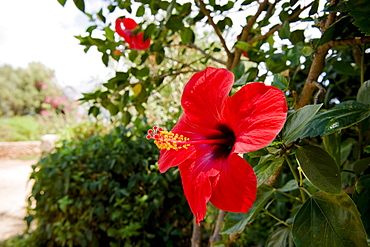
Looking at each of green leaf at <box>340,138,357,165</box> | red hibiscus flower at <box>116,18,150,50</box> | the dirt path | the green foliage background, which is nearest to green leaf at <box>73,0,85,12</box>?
the green foliage background

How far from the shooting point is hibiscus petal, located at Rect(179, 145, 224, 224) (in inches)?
12.5

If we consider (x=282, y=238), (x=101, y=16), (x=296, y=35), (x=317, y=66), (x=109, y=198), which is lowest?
(x=109, y=198)

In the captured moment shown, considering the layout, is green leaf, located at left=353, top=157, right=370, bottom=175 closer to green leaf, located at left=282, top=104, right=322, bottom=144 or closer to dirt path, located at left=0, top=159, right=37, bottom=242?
green leaf, located at left=282, top=104, right=322, bottom=144

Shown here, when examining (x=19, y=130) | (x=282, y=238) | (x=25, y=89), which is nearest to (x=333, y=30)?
(x=282, y=238)

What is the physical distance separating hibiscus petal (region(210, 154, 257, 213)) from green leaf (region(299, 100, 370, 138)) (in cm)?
11

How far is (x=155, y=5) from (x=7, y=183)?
5277mm

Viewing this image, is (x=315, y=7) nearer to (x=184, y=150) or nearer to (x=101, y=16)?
(x=184, y=150)

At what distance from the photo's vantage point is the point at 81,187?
1.65 meters

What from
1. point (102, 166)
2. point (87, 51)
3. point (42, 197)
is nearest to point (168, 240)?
point (102, 166)

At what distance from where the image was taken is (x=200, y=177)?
1.11 ft

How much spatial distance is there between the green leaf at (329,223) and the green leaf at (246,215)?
0.30 feet

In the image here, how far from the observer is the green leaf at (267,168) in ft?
1.08

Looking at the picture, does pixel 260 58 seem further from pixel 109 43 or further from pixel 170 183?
pixel 170 183

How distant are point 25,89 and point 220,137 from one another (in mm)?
14751
